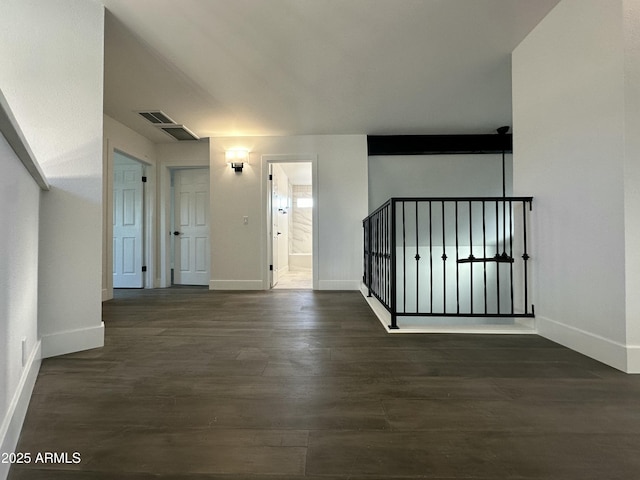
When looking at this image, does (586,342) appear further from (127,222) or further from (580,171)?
(127,222)

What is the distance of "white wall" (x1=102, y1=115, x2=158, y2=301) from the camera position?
3766 mm

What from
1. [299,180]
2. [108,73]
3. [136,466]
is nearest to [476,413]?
[136,466]

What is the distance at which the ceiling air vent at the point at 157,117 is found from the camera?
3.64 metres

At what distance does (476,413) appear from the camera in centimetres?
118

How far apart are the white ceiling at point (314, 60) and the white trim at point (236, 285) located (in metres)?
2.11

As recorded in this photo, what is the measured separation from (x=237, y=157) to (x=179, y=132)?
0.87m

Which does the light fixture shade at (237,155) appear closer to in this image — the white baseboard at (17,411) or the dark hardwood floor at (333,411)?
the dark hardwood floor at (333,411)

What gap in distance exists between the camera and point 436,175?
4598 millimetres

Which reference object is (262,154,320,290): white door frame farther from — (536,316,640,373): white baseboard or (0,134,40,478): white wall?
(0,134,40,478): white wall

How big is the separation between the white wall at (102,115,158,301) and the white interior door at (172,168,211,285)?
1.38 ft

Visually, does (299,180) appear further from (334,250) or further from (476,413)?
(476,413)

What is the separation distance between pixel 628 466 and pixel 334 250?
358cm

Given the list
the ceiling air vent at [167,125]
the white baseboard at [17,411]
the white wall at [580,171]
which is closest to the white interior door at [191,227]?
the ceiling air vent at [167,125]

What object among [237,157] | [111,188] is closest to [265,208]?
[237,157]
